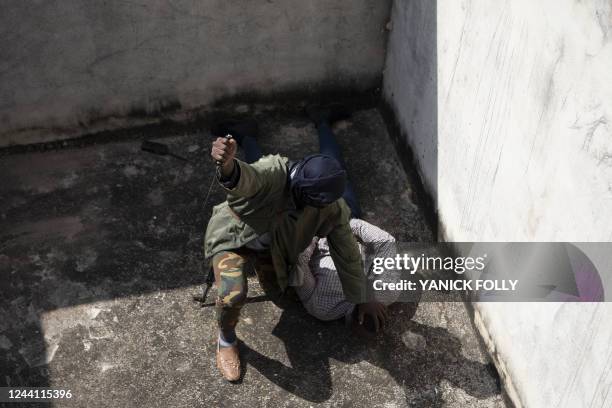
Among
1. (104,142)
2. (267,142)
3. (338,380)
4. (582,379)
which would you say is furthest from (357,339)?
(104,142)

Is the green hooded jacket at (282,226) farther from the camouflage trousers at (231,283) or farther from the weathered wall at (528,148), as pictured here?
the weathered wall at (528,148)

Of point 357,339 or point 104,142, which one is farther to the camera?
point 104,142

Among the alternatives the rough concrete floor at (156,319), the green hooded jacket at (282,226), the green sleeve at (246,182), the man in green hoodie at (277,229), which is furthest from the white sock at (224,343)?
the green sleeve at (246,182)

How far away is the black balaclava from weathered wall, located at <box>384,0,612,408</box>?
0.93m

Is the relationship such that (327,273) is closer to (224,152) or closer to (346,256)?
(346,256)

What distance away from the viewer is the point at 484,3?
142 inches

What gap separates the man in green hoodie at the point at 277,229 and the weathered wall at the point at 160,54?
1564 mm

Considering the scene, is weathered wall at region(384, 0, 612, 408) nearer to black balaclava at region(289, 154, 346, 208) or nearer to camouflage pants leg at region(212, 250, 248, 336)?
black balaclava at region(289, 154, 346, 208)

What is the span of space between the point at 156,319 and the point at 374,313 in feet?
4.36

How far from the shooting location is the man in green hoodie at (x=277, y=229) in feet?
11.1

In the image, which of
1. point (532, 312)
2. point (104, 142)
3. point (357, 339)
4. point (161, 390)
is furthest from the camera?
point (104, 142)

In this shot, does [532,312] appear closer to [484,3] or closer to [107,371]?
[484,3]

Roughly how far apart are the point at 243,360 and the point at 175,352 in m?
0.40

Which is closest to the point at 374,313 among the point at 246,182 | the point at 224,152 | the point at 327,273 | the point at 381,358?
the point at 381,358
